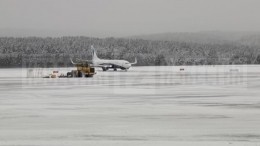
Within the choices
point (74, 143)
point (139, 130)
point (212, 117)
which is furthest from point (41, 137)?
point (212, 117)

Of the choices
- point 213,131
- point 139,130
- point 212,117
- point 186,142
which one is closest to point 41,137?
point 139,130

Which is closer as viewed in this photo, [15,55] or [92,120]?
[92,120]

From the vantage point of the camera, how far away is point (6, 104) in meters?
22.4

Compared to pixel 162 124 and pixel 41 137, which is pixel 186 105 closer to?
pixel 162 124

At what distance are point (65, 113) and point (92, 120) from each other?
246 centimetres

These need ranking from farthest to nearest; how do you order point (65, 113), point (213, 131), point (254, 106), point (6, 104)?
point (6, 104), point (254, 106), point (65, 113), point (213, 131)

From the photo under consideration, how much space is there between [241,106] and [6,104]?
33.6 ft

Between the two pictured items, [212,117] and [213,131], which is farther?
[212,117]

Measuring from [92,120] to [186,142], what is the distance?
5.01m

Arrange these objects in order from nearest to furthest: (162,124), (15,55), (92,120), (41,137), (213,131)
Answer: (41,137) → (213,131) → (162,124) → (92,120) → (15,55)

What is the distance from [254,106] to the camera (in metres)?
20.9

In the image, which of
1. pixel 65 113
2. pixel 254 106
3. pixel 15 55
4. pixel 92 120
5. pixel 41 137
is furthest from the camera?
pixel 15 55

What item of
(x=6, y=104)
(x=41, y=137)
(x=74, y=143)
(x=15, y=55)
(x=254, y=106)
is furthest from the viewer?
(x=15, y=55)

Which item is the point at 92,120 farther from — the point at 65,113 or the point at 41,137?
the point at 41,137
